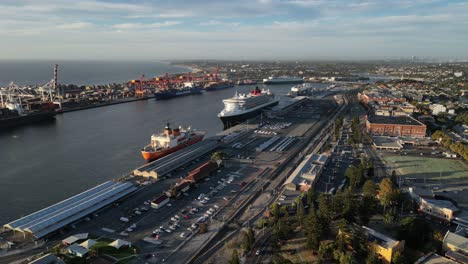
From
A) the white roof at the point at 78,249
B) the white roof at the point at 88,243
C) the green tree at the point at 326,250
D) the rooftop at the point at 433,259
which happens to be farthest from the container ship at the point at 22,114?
the rooftop at the point at 433,259

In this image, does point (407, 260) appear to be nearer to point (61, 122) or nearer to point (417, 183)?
point (417, 183)

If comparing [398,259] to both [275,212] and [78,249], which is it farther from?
[78,249]

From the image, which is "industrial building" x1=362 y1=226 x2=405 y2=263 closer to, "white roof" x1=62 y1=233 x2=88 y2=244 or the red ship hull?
"white roof" x1=62 y1=233 x2=88 y2=244

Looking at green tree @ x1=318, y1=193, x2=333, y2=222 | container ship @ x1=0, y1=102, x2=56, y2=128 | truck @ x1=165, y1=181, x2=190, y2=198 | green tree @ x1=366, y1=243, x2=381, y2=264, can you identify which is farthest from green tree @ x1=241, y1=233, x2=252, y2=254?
container ship @ x1=0, y1=102, x2=56, y2=128

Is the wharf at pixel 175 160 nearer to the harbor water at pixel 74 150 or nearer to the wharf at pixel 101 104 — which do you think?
the harbor water at pixel 74 150

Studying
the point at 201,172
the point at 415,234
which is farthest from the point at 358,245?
the point at 201,172

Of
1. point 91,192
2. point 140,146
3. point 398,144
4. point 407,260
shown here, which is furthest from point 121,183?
point 398,144
